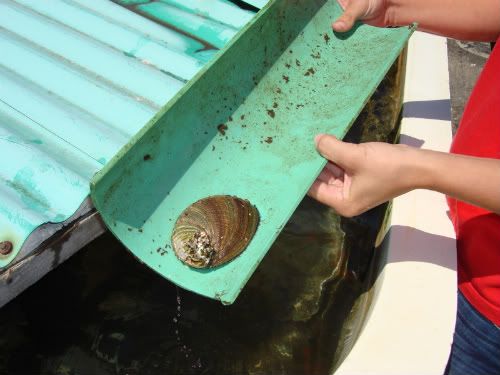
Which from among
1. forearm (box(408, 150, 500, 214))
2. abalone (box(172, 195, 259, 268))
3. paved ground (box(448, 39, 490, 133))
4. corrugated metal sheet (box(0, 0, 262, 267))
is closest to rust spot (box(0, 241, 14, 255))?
corrugated metal sheet (box(0, 0, 262, 267))

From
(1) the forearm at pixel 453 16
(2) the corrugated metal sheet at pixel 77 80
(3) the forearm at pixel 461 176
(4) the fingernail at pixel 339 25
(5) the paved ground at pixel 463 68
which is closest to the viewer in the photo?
(3) the forearm at pixel 461 176

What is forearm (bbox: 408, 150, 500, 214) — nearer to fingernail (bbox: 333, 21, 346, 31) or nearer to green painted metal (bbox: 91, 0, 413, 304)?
green painted metal (bbox: 91, 0, 413, 304)

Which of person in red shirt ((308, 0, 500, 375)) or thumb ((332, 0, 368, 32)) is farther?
thumb ((332, 0, 368, 32))

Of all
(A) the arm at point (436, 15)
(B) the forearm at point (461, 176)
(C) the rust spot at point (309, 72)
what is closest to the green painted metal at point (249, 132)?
(C) the rust spot at point (309, 72)

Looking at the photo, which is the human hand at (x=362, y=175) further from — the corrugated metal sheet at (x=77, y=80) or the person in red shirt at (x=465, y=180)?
the corrugated metal sheet at (x=77, y=80)

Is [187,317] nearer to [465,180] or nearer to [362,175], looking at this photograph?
[362,175]

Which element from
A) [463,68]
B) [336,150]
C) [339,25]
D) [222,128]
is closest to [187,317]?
[222,128]
